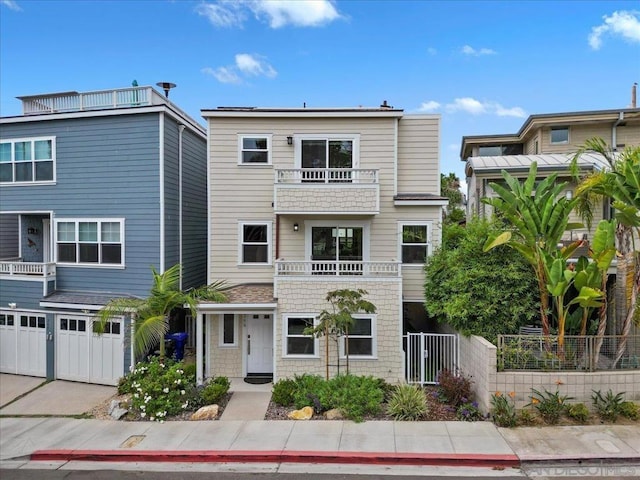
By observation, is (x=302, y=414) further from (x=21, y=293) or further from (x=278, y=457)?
(x=21, y=293)

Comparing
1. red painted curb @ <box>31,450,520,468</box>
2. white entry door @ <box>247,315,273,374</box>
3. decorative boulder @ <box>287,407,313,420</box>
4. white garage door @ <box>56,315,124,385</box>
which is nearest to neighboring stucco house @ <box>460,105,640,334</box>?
red painted curb @ <box>31,450,520,468</box>

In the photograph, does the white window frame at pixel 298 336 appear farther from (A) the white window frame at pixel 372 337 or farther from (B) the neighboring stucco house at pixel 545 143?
(B) the neighboring stucco house at pixel 545 143

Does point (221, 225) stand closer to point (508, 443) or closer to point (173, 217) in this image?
point (173, 217)

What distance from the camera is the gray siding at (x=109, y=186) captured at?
1395cm

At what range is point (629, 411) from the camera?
31.4 ft

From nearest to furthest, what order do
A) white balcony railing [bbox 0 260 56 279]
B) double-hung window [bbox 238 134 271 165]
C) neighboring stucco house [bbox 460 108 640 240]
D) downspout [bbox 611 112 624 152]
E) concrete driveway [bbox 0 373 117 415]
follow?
1. concrete driveway [bbox 0 373 117 415]
2. white balcony railing [bbox 0 260 56 279]
3. double-hung window [bbox 238 134 271 165]
4. neighboring stucco house [bbox 460 108 640 240]
5. downspout [bbox 611 112 624 152]

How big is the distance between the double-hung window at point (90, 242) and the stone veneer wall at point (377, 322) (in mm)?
5840

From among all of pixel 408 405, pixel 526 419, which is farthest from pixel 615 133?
pixel 408 405

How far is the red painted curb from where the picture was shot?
825cm

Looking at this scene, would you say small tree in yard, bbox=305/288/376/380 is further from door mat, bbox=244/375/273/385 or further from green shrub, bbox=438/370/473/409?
green shrub, bbox=438/370/473/409

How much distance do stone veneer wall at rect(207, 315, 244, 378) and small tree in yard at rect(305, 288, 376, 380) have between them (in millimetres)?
3125

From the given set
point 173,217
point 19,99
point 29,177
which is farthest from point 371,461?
point 19,99

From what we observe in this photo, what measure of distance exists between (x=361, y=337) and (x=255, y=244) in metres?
4.82

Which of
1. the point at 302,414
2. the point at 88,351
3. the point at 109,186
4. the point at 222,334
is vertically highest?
the point at 109,186
